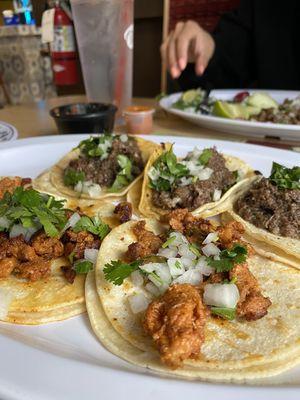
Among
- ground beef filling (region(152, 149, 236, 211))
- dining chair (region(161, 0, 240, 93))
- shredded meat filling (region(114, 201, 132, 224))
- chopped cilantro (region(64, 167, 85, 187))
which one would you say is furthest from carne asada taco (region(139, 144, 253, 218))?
dining chair (region(161, 0, 240, 93))

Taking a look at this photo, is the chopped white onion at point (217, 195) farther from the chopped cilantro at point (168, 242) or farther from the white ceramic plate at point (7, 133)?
the white ceramic plate at point (7, 133)

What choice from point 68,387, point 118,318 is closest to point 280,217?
point 118,318

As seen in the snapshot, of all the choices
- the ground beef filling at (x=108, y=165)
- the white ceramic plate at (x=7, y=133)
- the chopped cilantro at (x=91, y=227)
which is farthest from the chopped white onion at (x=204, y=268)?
the white ceramic plate at (x=7, y=133)

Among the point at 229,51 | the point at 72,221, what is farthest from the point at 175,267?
the point at 229,51

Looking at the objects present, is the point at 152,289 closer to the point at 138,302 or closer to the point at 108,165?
the point at 138,302

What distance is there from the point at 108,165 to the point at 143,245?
1015mm

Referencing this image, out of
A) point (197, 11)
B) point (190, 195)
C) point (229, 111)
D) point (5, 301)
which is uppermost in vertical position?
point (197, 11)

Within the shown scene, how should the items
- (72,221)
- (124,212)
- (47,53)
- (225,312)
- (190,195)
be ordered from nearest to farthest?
1. (225,312)
2. (72,221)
3. (124,212)
4. (190,195)
5. (47,53)

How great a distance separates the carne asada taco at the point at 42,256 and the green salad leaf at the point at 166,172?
547 millimetres

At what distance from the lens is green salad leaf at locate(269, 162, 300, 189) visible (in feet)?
6.62

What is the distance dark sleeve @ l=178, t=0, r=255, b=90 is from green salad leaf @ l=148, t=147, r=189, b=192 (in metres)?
3.32

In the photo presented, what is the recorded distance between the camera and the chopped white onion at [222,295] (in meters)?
1.41

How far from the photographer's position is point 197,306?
4.43 ft

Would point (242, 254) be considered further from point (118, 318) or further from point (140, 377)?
point (140, 377)
